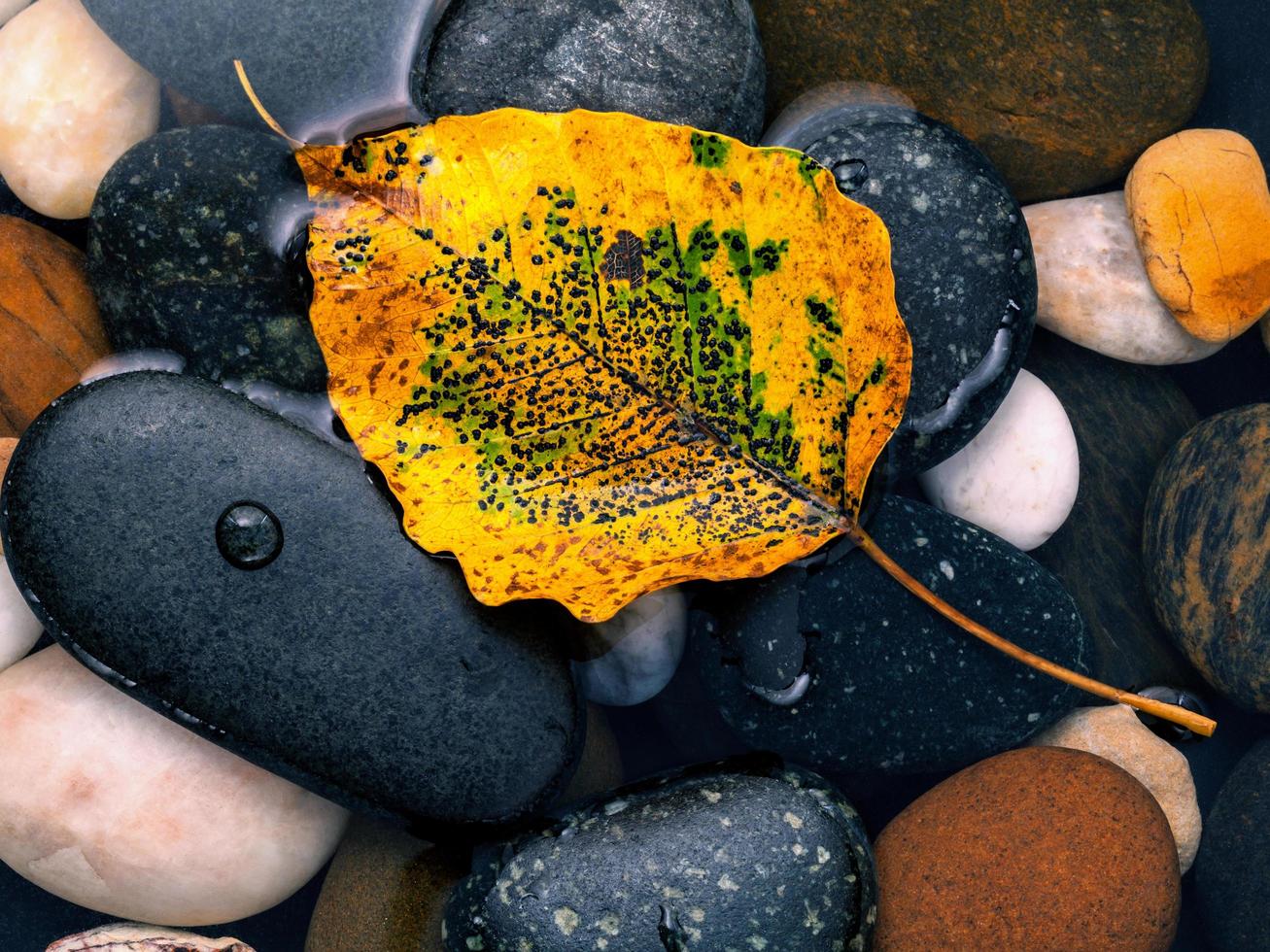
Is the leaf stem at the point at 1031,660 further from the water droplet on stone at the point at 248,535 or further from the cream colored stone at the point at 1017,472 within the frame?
the water droplet on stone at the point at 248,535

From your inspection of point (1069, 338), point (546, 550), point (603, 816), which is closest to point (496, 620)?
point (546, 550)

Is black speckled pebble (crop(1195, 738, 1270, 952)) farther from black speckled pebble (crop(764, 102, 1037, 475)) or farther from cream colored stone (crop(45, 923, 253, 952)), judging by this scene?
cream colored stone (crop(45, 923, 253, 952))

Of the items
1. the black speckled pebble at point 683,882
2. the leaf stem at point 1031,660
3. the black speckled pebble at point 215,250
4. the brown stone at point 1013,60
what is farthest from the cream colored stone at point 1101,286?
the black speckled pebble at point 215,250

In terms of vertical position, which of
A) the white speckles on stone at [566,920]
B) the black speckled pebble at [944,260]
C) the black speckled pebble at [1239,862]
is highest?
the black speckled pebble at [944,260]

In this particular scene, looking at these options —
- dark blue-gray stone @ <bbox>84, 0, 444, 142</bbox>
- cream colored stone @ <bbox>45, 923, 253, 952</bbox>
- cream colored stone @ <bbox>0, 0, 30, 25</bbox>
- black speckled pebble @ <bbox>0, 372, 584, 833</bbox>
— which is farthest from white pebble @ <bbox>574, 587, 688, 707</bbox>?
cream colored stone @ <bbox>0, 0, 30, 25</bbox>

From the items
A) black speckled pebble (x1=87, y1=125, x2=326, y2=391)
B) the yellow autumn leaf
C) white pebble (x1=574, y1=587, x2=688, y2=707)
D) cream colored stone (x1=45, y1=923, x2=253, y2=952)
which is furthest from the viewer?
white pebble (x1=574, y1=587, x2=688, y2=707)
